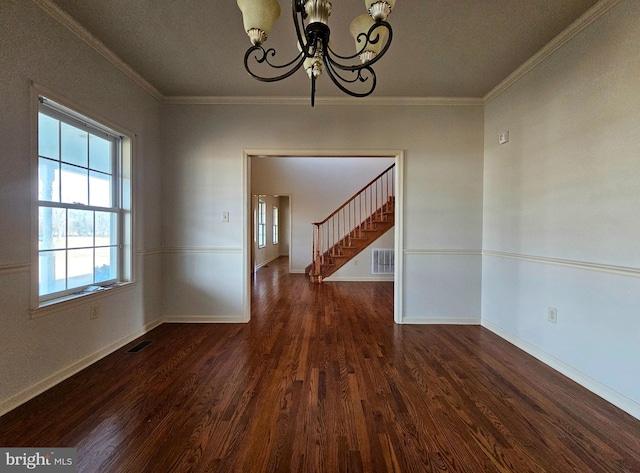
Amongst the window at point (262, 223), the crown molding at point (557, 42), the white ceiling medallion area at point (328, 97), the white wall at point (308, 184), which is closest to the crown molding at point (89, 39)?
the white ceiling medallion area at point (328, 97)

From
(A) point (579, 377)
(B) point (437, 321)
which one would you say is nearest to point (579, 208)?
(A) point (579, 377)

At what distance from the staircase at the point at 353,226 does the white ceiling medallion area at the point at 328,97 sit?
2982mm

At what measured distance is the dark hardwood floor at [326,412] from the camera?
1.40m

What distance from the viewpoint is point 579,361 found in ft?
6.93

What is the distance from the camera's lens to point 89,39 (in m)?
2.28

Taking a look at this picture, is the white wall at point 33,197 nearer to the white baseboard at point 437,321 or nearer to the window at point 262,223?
the white baseboard at point 437,321

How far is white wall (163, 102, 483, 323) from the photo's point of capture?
10.9ft

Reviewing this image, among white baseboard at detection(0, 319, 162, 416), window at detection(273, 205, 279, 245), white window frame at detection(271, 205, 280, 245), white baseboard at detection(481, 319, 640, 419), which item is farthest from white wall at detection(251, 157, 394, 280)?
white baseboard at detection(481, 319, 640, 419)

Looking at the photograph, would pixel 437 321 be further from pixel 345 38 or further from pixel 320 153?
pixel 345 38

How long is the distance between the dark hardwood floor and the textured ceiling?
268cm

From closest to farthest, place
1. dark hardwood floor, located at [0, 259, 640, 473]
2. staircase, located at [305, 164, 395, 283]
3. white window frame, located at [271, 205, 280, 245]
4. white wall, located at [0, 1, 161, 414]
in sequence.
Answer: dark hardwood floor, located at [0, 259, 640, 473], white wall, located at [0, 1, 161, 414], staircase, located at [305, 164, 395, 283], white window frame, located at [271, 205, 280, 245]

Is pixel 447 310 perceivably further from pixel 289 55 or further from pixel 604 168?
pixel 289 55

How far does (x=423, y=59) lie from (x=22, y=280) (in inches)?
138

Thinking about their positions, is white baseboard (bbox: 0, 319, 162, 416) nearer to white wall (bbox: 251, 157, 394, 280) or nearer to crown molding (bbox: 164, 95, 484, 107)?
crown molding (bbox: 164, 95, 484, 107)
